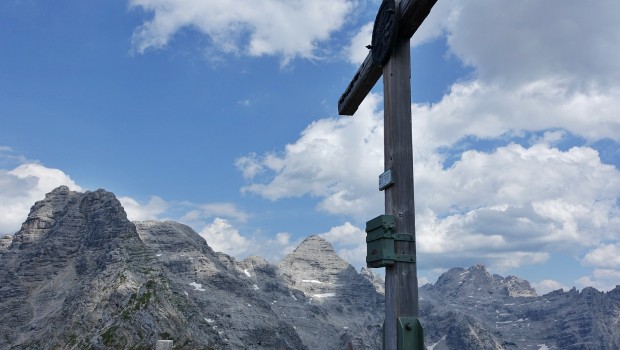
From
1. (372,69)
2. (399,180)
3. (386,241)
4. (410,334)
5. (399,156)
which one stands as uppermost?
(372,69)

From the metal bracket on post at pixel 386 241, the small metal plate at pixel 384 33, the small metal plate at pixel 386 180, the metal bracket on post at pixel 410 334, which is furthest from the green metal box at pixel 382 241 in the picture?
the small metal plate at pixel 384 33

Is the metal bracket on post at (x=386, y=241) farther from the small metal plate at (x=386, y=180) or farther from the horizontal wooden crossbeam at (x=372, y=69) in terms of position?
the horizontal wooden crossbeam at (x=372, y=69)

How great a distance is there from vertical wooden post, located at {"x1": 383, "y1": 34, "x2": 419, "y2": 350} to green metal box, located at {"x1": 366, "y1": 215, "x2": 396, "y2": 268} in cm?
11

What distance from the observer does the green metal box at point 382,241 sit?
6551mm

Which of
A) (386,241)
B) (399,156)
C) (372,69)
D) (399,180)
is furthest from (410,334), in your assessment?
(372,69)

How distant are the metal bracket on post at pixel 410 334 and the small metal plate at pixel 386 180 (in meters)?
1.60

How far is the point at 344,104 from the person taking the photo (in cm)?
916

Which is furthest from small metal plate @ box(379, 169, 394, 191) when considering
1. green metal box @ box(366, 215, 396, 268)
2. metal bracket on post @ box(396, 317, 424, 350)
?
metal bracket on post @ box(396, 317, 424, 350)

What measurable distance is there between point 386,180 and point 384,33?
2000 millimetres

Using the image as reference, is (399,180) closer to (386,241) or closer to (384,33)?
(386,241)

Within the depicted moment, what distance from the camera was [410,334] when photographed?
20.9ft

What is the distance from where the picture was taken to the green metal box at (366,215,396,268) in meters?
6.55

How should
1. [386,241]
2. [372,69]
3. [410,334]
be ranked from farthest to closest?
[372,69] → [386,241] → [410,334]

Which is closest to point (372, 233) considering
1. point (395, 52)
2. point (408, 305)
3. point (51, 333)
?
point (408, 305)
